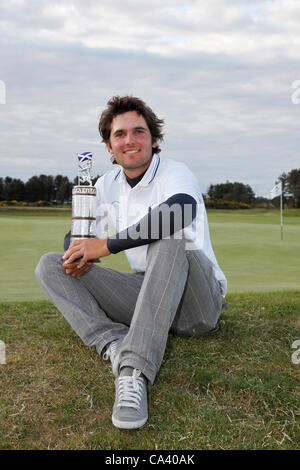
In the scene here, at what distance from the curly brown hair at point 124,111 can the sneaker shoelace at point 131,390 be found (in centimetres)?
177

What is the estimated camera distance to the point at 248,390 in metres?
2.85

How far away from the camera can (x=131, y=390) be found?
2.57 m

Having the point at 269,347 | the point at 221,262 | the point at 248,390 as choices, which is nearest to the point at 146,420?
the point at 248,390

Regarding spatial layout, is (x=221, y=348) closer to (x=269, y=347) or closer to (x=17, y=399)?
(x=269, y=347)

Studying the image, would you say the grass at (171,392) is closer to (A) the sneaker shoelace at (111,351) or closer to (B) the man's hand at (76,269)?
(A) the sneaker shoelace at (111,351)

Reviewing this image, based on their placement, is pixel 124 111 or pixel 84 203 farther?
pixel 124 111

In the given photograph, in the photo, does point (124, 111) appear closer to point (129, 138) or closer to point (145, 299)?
point (129, 138)

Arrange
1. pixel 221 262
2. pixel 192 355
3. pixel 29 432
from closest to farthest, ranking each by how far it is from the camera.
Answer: pixel 29 432 → pixel 192 355 → pixel 221 262

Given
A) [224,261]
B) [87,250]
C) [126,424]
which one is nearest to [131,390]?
[126,424]

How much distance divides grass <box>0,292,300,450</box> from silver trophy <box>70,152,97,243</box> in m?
0.81

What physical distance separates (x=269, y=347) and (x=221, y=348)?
343 mm

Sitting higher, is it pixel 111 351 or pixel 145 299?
pixel 145 299

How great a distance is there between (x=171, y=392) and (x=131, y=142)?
160 centimetres

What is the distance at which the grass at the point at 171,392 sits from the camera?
7.79 feet
